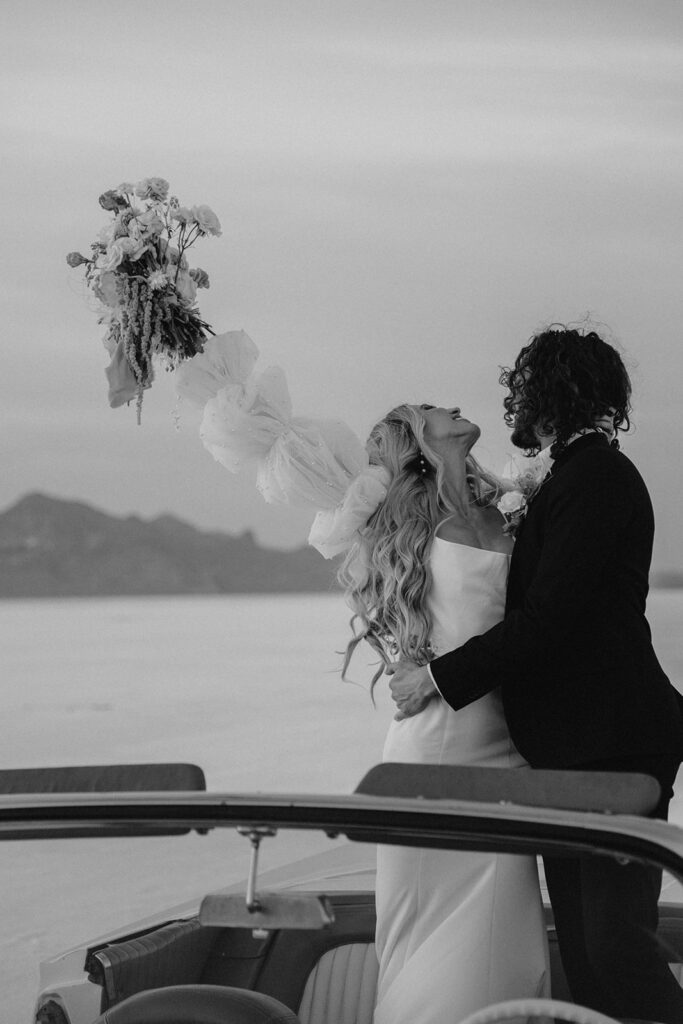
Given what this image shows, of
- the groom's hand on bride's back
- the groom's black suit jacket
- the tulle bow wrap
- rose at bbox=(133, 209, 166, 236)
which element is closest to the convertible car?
the groom's black suit jacket

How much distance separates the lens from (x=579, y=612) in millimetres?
2443

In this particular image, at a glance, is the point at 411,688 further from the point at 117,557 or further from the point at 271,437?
the point at 117,557

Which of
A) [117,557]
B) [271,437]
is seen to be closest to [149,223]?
[271,437]

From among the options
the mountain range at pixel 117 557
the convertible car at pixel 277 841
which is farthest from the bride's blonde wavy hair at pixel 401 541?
the mountain range at pixel 117 557

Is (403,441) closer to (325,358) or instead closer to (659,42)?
(325,358)

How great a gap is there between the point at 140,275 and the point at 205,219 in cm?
20

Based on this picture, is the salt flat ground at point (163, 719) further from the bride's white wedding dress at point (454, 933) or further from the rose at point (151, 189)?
the rose at point (151, 189)

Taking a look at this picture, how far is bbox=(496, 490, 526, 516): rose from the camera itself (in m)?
2.78

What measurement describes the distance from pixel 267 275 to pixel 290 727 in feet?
13.4

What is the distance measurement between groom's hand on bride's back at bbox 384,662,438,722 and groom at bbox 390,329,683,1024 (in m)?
0.02

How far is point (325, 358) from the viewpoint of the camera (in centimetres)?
1027

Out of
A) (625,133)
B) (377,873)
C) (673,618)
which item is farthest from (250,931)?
(673,618)

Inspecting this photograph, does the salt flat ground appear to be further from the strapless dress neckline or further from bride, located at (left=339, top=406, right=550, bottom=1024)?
the strapless dress neckline

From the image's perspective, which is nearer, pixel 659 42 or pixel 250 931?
pixel 250 931
